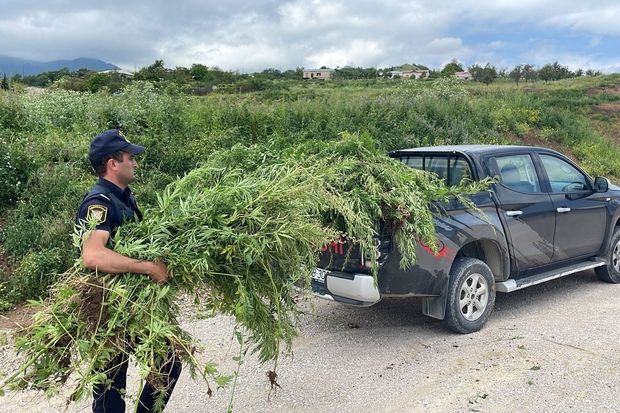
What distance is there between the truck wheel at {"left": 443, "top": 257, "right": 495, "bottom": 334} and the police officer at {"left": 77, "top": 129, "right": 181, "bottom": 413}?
2858 millimetres

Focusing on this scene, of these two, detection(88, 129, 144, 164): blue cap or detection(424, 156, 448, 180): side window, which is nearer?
detection(88, 129, 144, 164): blue cap

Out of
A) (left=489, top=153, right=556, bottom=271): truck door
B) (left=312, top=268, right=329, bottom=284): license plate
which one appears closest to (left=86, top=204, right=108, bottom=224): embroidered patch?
(left=312, top=268, right=329, bottom=284): license plate

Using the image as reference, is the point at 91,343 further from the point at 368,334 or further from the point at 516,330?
the point at 516,330

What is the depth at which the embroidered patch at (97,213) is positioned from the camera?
279 centimetres

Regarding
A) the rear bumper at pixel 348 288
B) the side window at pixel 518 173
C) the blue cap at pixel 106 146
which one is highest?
the blue cap at pixel 106 146

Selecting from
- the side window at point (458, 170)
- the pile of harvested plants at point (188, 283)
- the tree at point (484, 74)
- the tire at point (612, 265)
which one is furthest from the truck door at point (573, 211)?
the tree at point (484, 74)

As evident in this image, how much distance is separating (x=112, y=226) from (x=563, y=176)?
537 centimetres

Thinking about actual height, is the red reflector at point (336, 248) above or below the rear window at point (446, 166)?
below

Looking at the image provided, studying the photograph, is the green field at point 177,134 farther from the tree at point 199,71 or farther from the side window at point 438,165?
the tree at point 199,71

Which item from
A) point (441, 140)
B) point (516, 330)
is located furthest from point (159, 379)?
point (441, 140)

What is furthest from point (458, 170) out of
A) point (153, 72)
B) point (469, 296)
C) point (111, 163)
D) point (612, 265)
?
point (153, 72)

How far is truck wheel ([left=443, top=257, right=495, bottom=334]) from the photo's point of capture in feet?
16.2

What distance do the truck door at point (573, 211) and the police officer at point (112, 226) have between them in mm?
4709

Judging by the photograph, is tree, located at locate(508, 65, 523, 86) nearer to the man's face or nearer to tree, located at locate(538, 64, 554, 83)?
tree, located at locate(538, 64, 554, 83)
